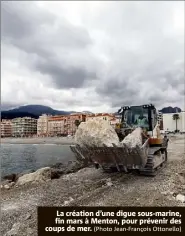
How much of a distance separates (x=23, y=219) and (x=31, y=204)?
152 centimetres

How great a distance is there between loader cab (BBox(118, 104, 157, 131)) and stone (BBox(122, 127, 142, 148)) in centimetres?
104

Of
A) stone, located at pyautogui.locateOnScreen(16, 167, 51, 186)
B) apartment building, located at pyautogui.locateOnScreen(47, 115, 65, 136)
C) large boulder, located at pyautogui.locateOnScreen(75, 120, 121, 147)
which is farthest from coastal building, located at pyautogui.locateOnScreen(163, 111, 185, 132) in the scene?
large boulder, located at pyautogui.locateOnScreen(75, 120, 121, 147)

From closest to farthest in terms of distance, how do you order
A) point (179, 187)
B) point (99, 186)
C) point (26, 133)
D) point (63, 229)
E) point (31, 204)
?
point (63, 229)
point (31, 204)
point (179, 187)
point (99, 186)
point (26, 133)

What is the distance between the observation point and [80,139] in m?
11.3

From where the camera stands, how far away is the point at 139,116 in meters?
13.2

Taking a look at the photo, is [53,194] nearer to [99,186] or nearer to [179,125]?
[99,186]

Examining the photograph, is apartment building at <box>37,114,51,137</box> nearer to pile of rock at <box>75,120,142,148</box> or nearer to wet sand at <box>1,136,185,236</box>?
wet sand at <box>1,136,185,236</box>

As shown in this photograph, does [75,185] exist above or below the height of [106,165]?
below

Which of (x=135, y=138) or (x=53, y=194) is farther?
(x=135, y=138)

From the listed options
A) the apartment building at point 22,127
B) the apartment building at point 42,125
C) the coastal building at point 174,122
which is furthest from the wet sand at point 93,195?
the apartment building at point 22,127

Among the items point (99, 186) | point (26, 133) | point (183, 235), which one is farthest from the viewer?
point (26, 133)

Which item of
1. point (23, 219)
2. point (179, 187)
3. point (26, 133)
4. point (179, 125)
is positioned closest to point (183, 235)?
point (23, 219)

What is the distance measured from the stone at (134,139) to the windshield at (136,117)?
1047 mm

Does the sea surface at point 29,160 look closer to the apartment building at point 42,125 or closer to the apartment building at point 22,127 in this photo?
the apartment building at point 42,125
